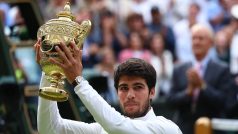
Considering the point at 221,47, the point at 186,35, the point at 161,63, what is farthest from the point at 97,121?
the point at 186,35

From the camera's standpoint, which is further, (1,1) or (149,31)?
(149,31)

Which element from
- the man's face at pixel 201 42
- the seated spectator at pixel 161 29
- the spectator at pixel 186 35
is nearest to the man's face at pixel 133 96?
the man's face at pixel 201 42

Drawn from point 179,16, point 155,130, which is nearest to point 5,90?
point 155,130

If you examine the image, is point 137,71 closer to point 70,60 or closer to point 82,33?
point 82,33

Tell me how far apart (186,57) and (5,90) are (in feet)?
18.4

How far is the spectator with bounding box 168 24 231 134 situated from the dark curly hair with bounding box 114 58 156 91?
377 centimetres

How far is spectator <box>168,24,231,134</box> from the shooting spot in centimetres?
1013

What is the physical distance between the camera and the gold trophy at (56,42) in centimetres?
567

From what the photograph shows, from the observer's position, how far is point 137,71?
6.16 meters

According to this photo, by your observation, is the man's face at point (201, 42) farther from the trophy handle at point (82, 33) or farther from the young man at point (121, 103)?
the trophy handle at point (82, 33)

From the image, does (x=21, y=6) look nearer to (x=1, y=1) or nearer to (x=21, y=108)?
(x=1, y=1)

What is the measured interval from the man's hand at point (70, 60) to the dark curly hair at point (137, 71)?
528 mm

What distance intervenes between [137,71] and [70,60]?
2.15ft

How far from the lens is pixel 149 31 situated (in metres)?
15.2
